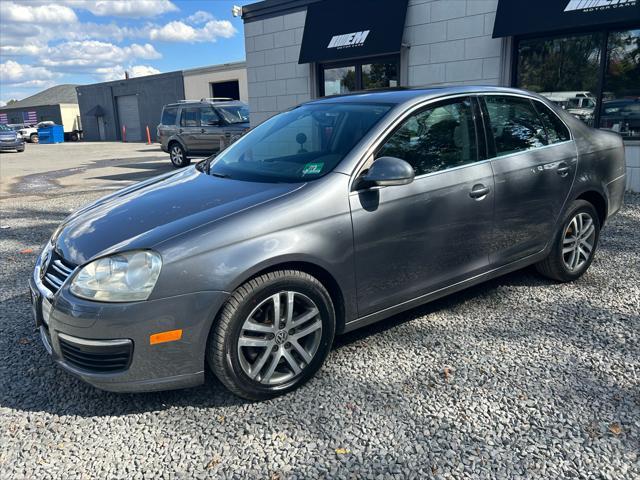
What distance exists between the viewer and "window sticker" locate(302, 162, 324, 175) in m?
3.12

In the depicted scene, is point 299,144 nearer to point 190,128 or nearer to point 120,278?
point 120,278

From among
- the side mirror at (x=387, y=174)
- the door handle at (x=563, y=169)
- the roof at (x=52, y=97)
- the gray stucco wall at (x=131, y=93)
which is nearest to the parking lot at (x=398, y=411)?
the door handle at (x=563, y=169)

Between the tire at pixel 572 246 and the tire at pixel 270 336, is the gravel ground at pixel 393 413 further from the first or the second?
the tire at pixel 572 246

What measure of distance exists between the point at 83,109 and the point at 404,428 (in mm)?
48111

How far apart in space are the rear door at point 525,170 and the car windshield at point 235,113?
12.0 m

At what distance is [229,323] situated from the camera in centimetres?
264

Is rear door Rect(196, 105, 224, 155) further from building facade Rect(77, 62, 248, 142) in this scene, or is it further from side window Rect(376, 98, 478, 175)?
building facade Rect(77, 62, 248, 142)

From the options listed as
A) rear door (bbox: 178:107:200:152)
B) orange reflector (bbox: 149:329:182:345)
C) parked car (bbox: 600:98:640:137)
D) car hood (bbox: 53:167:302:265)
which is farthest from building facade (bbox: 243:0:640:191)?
orange reflector (bbox: 149:329:182:345)

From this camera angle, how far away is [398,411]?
277cm

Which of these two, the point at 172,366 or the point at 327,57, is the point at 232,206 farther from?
the point at 327,57

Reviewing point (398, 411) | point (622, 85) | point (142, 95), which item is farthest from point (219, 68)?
point (398, 411)

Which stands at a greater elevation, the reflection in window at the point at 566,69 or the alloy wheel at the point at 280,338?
the reflection in window at the point at 566,69

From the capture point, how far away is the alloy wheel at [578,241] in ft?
14.2

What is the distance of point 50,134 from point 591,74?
135 ft
